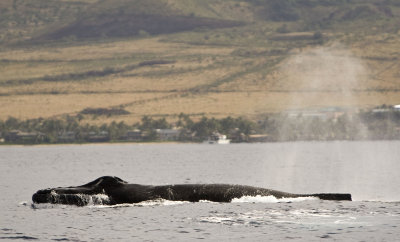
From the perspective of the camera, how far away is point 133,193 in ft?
187

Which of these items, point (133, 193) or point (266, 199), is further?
point (266, 199)

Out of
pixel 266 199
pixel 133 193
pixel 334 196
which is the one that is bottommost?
pixel 266 199

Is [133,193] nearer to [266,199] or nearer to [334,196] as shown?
[266,199]

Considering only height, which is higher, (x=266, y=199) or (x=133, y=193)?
(x=133, y=193)

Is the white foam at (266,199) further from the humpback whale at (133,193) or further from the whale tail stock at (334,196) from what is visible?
the whale tail stock at (334,196)

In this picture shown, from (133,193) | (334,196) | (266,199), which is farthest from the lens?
(334,196)

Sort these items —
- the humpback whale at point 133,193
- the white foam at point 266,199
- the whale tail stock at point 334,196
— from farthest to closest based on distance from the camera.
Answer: the whale tail stock at point 334,196 → the white foam at point 266,199 → the humpback whale at point 133,193

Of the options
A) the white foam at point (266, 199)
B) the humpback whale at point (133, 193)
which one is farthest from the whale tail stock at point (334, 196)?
the white foam at point (266, 199)

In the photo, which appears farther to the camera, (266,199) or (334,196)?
(334,196)

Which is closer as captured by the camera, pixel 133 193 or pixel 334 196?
pixel 133 193

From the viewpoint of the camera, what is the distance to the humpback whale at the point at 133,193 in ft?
186

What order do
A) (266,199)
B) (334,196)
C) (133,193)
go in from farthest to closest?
(334,196), (266,199), (133,193)

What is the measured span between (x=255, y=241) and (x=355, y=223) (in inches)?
322

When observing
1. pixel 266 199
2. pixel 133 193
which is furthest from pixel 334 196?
pixel 133 193
